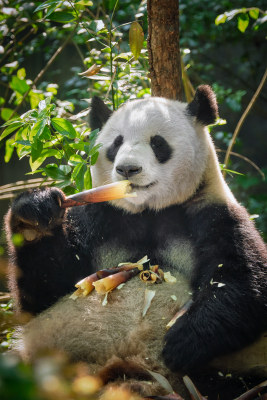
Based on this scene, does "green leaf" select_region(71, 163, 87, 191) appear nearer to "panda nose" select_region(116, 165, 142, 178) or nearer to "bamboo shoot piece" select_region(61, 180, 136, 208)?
"bamboo shoot piece" select_region(61, 180, 136, 208)

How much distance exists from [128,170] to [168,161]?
484 millimetres

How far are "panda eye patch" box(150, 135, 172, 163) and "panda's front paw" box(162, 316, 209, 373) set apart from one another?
121 centimetres

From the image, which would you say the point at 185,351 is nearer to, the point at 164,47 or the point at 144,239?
the point at 144,239

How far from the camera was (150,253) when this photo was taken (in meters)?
3.27

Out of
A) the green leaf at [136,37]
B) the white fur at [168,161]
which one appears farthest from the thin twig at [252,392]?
the green leaf at [136,37]

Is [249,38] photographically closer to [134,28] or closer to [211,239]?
[134,28]

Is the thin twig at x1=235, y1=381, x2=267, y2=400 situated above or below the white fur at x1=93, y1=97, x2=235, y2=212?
below

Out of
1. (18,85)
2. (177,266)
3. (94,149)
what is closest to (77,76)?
(18,85)

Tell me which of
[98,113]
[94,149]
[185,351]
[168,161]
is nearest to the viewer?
[185,351]

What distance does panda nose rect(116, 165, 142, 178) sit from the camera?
2844 mm

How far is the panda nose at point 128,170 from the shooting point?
2844mm

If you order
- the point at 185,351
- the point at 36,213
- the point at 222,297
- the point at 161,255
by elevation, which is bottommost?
the point at 185,351

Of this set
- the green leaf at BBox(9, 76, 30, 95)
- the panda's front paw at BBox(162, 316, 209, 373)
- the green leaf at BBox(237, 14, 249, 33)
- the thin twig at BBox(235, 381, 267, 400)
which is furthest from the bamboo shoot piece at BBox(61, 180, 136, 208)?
the green leaf at BBox(237, 14, 249, 33)

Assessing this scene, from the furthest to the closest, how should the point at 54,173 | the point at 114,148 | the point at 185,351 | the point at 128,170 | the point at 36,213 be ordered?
the point at 54,173 → the point at 114,148 → the point at 36,213 → the point at 128,170 → the point at 185,351
